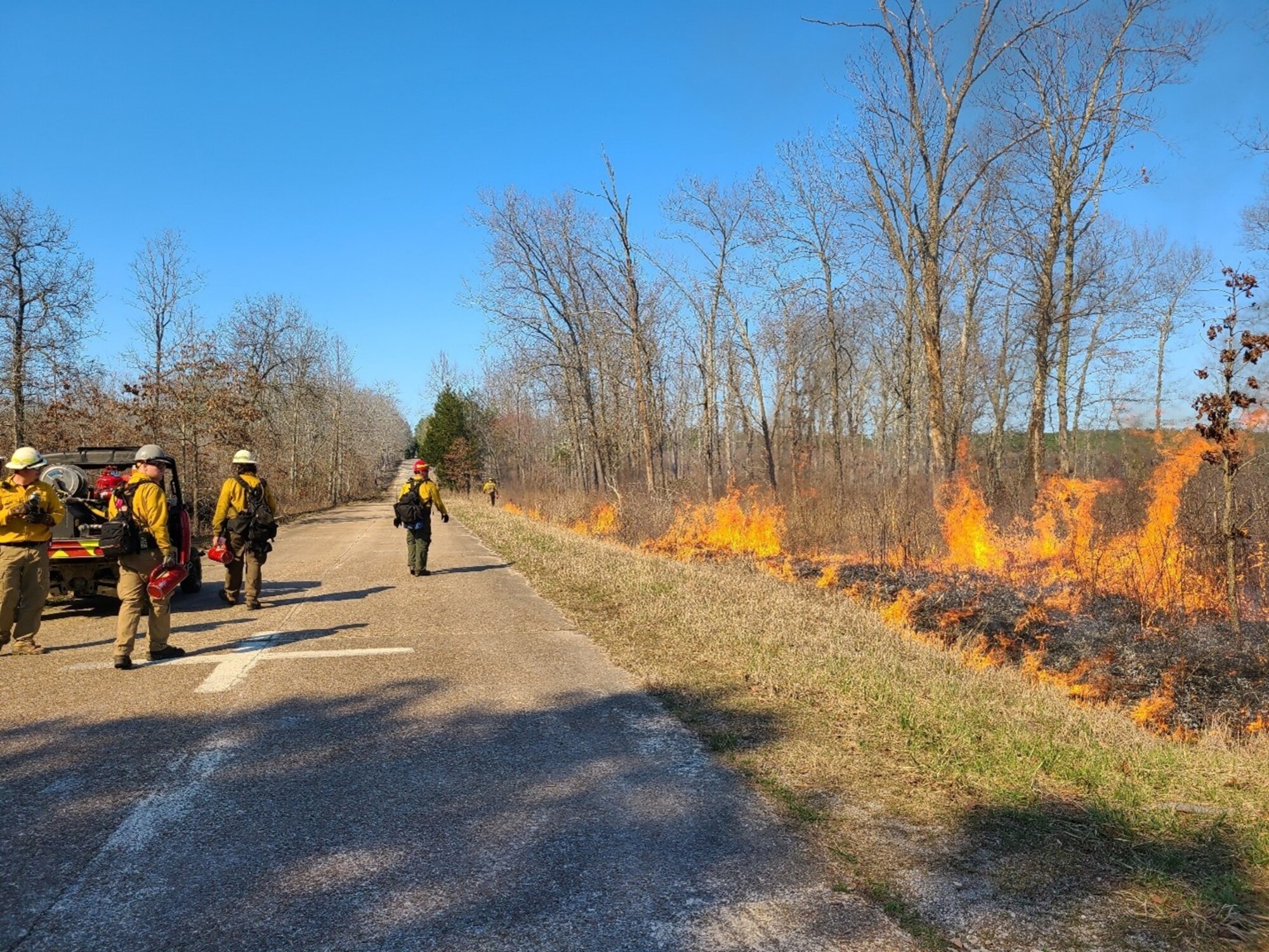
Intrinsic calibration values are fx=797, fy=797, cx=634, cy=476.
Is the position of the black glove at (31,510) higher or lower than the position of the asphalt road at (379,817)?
higher

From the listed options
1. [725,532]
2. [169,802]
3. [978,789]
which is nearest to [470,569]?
[725,532]

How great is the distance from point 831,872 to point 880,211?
2136 cm

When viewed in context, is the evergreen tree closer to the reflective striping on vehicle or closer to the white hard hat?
the reflective striping on vehicle

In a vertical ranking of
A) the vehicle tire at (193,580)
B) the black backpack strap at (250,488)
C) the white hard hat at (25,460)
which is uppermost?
the white hard hat at (25,460)

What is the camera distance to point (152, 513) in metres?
7.55

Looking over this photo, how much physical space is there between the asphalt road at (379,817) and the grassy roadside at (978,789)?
365mm

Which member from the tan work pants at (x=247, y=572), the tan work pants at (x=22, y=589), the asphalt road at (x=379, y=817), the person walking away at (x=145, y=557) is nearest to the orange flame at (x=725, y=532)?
the tan work pants at (x=247, y=572)

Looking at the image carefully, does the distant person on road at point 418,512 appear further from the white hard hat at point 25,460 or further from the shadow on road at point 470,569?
the white hard hat at point 25,460

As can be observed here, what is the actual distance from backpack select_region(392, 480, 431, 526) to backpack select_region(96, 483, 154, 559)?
20.4 feet

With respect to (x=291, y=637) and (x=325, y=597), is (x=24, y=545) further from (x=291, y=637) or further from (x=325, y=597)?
(x=325, y=597)

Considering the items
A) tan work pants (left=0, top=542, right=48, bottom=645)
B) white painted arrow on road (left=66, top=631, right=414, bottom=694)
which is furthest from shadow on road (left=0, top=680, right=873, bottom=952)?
tan work pants (left=0, top=542, right=48, bottom=645)

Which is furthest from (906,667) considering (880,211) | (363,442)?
(363,442)

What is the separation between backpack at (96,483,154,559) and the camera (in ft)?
23.7

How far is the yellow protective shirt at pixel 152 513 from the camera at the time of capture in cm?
754
